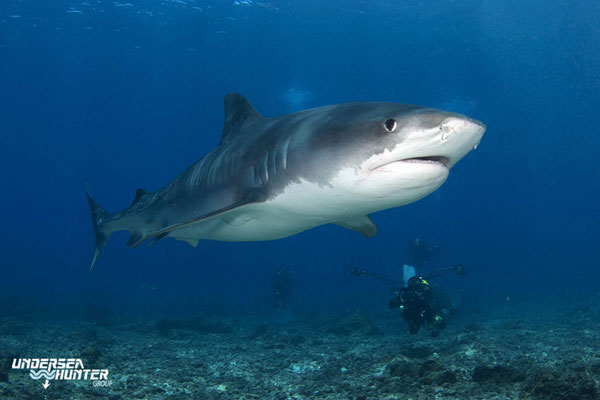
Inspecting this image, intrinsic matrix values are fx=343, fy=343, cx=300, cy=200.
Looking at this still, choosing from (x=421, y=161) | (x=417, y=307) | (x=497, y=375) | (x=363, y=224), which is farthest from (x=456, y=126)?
(x=417, y=307)

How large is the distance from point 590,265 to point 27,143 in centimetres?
10679

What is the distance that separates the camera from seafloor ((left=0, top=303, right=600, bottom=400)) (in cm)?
361

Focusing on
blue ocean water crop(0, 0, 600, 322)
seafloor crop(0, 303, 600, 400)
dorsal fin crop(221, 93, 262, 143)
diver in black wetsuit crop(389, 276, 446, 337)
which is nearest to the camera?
seafloor crop(0, 303, 600, 400)

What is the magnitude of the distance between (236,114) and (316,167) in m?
2.80

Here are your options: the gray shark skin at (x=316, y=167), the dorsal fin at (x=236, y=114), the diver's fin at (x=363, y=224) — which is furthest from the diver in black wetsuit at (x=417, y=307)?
the dorsal fin at (x=236, y=114)

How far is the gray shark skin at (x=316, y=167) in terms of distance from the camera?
2.55m

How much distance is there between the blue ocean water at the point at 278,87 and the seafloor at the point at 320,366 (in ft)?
59.5

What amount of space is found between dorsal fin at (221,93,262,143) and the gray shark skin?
19 millimetres

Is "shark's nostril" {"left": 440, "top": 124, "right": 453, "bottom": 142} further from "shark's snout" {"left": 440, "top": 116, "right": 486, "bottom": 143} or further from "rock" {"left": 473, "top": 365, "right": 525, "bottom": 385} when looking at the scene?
"rock" {"left": 473, "top": 365, "right": 525, "bottom": 385}

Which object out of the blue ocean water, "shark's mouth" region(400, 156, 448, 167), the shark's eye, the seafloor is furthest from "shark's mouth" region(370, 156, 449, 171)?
the blue ocean water

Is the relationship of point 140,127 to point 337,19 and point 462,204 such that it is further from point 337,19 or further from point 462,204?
point 462,204

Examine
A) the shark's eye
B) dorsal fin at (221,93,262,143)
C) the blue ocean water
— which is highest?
the blue ocean water

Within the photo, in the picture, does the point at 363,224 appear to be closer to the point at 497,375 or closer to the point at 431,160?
the point at 497,375

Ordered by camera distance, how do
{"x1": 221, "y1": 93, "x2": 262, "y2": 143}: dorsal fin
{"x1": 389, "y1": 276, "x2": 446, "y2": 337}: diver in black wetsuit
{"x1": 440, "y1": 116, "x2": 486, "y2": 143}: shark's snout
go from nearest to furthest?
{"x1": 440, "y1": 116, "x2": 486, "y2": 143}: shark's snout → {"x1": 221, "y1": 93, "x2": 262, "y2": 143}: dorsal fin → {"x1": 389, "y1": 276, "x2": 446, "y2": 337}: diver in black wetsuit
